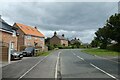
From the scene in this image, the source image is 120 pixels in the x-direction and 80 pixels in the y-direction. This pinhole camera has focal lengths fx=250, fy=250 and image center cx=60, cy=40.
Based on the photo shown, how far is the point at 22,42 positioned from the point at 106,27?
25260 mm

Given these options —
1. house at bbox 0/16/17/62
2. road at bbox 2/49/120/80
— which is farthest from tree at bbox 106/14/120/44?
road at bbox 2/49/120/80

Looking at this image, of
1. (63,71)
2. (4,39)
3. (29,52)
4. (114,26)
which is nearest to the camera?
(63,71)

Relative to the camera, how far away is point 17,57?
102 ft

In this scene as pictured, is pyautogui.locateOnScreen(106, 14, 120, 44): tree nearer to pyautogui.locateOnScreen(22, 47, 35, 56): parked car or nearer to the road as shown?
pyautogui.locateOnScreen(22, 47, 35, 56): parked car

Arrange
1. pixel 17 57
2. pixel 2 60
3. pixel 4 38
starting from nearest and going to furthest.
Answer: pixel 2 60
pixel 17 57
pixel 4 38

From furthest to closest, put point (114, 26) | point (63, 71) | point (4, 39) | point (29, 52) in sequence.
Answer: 1. point (114, 26)
2. point (29, 52)
3. point (4, 39)
4. point (63, 71)

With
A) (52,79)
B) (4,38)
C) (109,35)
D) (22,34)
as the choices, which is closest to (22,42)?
(22,34)

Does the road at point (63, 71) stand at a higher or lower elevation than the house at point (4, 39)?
lower

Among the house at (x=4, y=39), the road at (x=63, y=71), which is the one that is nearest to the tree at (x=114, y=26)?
the house at (x=4, y=39)

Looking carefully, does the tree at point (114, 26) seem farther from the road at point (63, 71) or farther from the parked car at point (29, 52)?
the road at point (63, 71)

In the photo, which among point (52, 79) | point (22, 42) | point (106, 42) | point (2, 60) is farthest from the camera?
point (106, 42)

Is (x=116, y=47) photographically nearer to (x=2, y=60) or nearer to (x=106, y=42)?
(x=106, y=42)

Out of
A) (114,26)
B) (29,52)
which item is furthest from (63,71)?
(114,26)

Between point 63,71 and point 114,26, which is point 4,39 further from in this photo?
point 114,26
